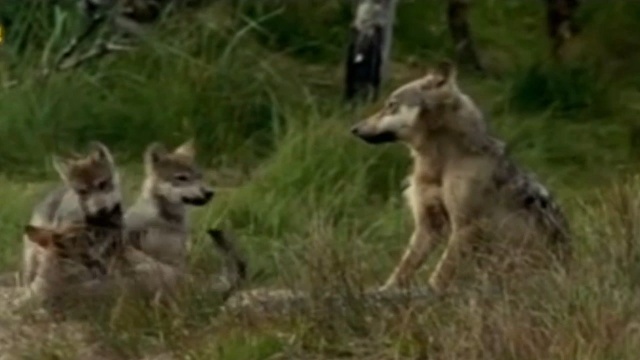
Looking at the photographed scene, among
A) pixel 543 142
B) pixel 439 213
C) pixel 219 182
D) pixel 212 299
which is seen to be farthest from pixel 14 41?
pixel 212 299

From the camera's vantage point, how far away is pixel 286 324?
9039 millimetres

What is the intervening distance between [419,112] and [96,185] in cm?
164

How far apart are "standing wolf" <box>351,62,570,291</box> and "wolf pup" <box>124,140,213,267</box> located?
87cm

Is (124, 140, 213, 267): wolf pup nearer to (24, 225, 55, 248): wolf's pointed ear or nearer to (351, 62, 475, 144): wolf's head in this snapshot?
(24, 225, 55, 248): wolf's pointed ear

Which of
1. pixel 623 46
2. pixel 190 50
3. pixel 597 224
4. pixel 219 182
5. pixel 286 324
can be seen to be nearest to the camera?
pixel 286 324

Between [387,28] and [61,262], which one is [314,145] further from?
[61,262]

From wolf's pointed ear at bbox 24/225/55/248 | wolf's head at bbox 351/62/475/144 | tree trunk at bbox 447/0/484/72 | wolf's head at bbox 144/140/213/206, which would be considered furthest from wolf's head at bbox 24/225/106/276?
tree trunk at bbox 447/0/484/72

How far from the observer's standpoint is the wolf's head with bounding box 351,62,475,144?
10781 mm

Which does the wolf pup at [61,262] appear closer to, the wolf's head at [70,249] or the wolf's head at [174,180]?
the wolf's head at [70,249]

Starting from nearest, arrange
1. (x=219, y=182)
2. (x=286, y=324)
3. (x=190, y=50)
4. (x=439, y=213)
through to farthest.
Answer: (x=286, y=324) → (x=439, y=213) → (x=219, y=182) → (x=190, y=50)

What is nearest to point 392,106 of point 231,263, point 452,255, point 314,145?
point 452,255

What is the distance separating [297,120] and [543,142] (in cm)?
139

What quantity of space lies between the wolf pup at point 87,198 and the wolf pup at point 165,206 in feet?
0.76

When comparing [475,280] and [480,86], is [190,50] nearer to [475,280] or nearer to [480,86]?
[480,86]
